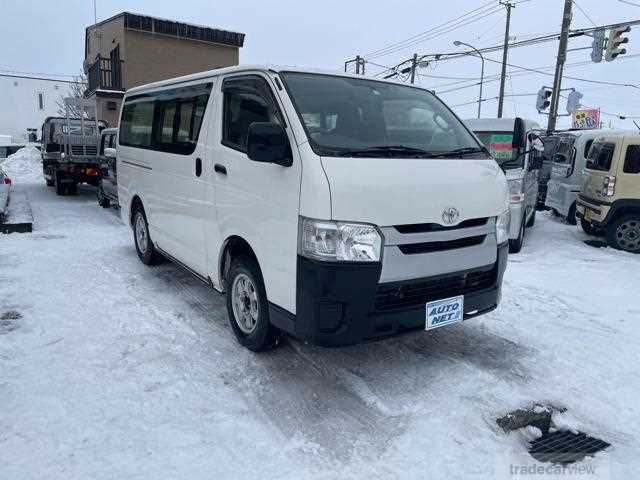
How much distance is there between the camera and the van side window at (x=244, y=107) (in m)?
3.67

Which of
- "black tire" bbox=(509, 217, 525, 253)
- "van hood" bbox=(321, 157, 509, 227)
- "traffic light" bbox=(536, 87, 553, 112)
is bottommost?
"black tire" bbox=(509, 217, 525, 253)

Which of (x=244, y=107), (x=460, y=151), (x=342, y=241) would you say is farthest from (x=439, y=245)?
(x=244, y=107)

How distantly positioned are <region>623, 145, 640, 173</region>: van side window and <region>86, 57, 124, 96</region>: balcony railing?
1957 cm

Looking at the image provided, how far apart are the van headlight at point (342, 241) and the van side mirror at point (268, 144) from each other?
19.5 inches

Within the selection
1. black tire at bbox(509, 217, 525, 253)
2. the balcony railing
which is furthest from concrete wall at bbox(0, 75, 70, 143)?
black tire at bbox(509, 217, 525, 253)

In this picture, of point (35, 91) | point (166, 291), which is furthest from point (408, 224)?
point (35, 91)

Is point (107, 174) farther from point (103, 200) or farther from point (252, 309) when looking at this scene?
point (252, 309)

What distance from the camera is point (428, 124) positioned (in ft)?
13.5

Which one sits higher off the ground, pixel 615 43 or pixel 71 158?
pixel 615 43

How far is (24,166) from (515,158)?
21.9 m

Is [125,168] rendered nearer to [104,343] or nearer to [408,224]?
[104,343]

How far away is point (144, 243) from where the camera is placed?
655 cm

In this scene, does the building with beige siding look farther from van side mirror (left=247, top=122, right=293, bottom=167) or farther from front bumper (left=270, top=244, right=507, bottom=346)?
front bumper (left=270, top=244, right=507, bottom=346)

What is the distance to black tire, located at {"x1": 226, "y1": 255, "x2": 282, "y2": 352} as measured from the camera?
374 centimetres
